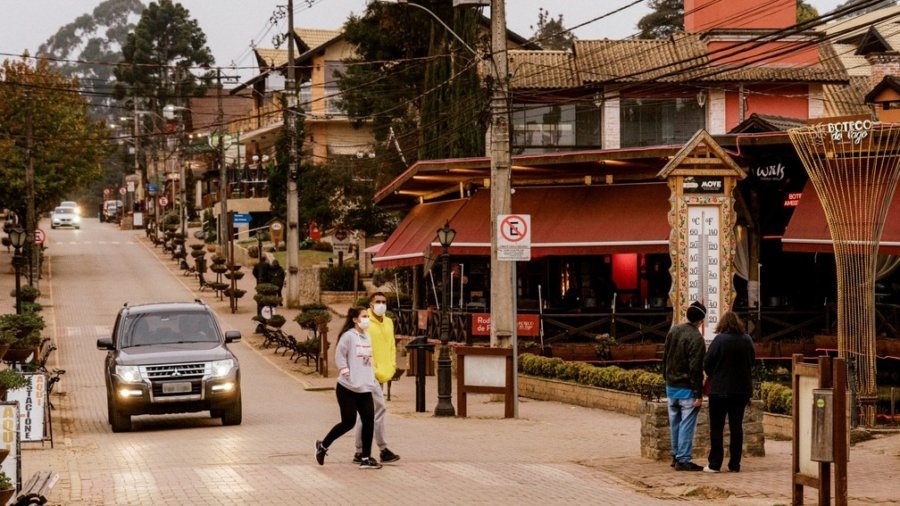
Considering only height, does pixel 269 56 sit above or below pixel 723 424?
above

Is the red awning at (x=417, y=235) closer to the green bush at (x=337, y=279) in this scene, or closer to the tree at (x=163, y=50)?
the green bush at (x=337, y=279)

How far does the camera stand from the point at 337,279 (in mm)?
52469

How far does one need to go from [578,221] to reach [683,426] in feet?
57.2

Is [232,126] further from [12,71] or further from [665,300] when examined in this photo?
[665,300]

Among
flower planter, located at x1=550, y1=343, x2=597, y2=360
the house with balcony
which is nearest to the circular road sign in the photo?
the house with balcony

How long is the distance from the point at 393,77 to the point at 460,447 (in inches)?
1317

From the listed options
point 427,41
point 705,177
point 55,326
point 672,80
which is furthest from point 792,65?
point 55,326

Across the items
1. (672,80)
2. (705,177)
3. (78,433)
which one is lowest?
(78,433)

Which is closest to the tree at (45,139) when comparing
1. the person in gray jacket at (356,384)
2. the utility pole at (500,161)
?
the utility pole at (500,161)

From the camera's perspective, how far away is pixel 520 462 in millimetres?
16516

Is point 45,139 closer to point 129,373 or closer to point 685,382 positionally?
point 129,373

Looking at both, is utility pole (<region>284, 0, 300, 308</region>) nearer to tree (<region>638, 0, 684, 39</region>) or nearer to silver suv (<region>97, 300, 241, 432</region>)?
silver suv (<region>97, 300, 241, 432</region>)

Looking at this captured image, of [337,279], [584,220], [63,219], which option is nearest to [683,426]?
[584,220]

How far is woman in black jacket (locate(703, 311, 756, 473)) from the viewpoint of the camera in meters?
15.1
